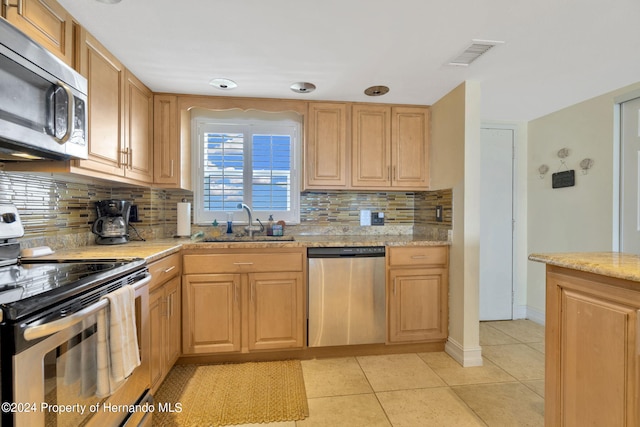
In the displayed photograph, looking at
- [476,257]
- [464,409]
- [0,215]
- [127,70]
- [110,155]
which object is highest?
[127,70]

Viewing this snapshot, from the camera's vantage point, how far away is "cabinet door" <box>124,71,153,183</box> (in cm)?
208

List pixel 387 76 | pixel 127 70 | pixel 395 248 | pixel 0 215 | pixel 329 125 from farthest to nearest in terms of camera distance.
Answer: pixel 329 125 → pixel 395 248 → pixel 387 76 → pixel 127 70 → pixel 0 215

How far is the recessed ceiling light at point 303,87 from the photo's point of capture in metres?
2.35

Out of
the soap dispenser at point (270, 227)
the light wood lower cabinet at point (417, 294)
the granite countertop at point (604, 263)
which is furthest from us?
the soap dispenser at point (270, 227)

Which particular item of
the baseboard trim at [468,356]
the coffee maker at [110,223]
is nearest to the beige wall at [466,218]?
the baseboard trim at [468,356]

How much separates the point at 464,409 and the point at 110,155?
104 inches

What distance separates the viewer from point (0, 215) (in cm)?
142

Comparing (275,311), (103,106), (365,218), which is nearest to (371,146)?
(365,218)

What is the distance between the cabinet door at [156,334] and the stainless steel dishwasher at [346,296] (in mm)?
1034

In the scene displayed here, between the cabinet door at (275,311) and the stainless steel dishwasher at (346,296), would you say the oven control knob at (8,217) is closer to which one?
the cabinet door at (275,311)

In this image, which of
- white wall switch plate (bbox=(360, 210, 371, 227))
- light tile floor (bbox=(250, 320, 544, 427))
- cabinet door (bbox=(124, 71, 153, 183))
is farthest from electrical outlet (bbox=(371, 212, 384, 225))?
cabinet door (bbox=(124, 71, 153, 183))

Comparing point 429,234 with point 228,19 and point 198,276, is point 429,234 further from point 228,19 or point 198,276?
point 228,19

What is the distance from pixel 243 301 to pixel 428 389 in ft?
4.71

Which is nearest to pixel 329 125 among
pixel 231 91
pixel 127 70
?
pixel 231 91
